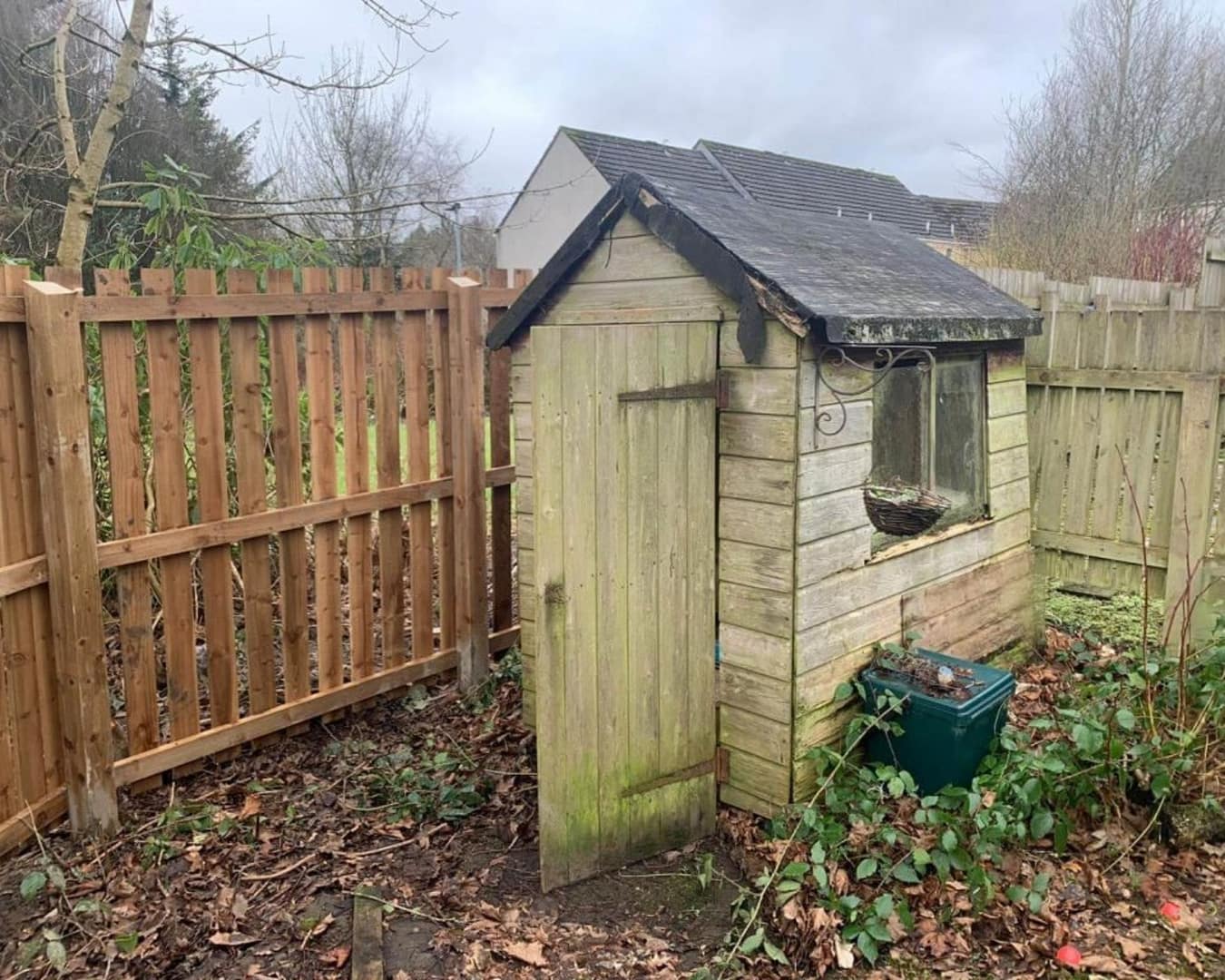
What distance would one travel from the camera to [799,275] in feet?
11.0

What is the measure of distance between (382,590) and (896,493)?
102 inches

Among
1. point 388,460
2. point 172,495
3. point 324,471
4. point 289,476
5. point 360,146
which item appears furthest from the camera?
point 360,146

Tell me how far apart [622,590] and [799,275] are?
4.47ft

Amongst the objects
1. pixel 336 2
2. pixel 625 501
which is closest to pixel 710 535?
pixel 625 501

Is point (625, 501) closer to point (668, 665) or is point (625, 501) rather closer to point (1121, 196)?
point (668, 665)

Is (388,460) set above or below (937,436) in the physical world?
below

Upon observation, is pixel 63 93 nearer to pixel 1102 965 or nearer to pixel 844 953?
pixel 844 953

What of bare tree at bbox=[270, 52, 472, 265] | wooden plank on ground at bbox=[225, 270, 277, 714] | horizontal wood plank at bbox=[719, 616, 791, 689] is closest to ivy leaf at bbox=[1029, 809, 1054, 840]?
horizontal wood plank at bbox=[719, 616, 791, 689]

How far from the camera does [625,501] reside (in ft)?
10.2

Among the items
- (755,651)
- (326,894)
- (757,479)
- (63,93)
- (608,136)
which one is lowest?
(326,894)

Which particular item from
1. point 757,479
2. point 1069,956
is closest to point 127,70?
point 757,479

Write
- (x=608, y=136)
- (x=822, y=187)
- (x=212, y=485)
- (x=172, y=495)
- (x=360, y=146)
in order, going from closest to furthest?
(x=172, y=495) → (x=212, y=485) → (x=360, y=146) → (x=608, y=136) → (x=822, y=187)

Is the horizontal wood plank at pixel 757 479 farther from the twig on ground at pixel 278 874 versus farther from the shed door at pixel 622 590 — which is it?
the twig on ground at pixel 278 874

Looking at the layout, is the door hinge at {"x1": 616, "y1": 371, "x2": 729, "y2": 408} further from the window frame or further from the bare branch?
the bare branch
